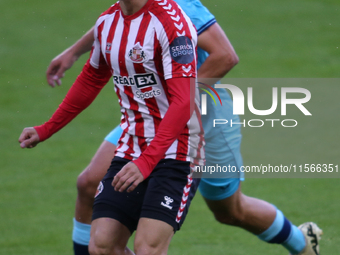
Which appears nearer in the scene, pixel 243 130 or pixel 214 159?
pixel 214 159

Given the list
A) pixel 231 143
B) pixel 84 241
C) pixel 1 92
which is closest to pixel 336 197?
pixel 231 143

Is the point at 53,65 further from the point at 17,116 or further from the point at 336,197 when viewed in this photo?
the point at 17,116

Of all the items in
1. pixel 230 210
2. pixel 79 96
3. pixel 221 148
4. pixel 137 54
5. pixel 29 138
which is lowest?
pixel 230 210

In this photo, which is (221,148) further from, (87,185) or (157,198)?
(157,198)

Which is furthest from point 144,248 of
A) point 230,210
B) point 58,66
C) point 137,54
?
point 58,66

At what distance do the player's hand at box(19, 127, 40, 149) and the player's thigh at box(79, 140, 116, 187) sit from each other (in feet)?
1.97

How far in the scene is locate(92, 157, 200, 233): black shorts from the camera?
11.0ft

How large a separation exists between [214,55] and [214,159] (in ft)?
2.69

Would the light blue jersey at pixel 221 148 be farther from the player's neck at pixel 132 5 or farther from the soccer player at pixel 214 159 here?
the player's neck at pixel 132 5

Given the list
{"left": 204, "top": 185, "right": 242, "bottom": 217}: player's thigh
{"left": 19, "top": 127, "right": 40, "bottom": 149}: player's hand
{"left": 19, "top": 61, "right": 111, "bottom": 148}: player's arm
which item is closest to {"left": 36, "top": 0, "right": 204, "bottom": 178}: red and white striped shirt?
{"left": 19, "top": 61, "right": 111, "bottom": 148}: player's arm

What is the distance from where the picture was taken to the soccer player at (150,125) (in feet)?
10.7

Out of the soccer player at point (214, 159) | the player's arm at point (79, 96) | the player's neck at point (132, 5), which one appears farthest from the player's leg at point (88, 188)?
the player's neck at point (132, 5)

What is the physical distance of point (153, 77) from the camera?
3.46 metres

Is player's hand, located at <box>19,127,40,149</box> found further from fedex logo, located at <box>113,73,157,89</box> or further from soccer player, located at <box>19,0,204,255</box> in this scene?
fedex logo, located at <box>113,73,157,89</box>
